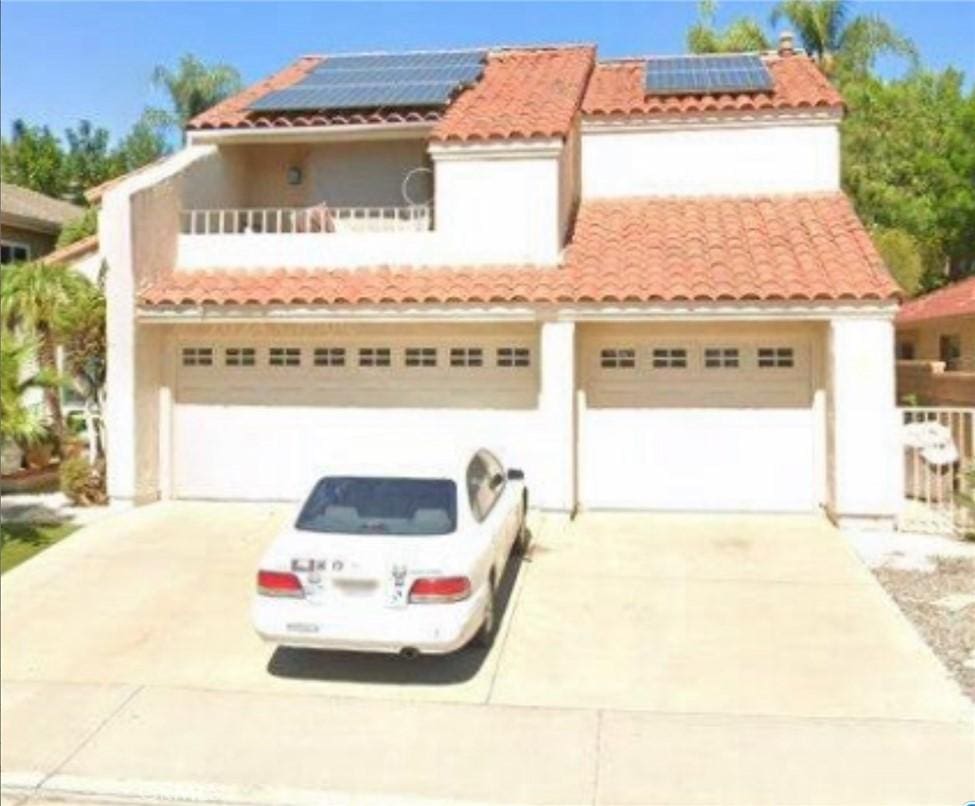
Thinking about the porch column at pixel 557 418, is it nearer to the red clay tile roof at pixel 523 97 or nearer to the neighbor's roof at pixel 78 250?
the red clay tile roof at pixel 523 97

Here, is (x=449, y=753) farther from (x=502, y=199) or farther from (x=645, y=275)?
(x=502, y=199)

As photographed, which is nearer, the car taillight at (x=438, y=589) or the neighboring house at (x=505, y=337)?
the car taillight at (x=438, y=589)

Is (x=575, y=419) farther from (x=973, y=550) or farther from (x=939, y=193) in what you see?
(x=939, y=193)

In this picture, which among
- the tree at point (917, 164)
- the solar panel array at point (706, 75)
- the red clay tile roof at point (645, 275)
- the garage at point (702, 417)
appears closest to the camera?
the red clay tile roof at point (645, 275)

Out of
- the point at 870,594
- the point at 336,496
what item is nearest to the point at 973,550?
the point at 870,594

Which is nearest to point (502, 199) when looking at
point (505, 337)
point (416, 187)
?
point (505, 337)

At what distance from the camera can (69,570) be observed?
6.48 meters

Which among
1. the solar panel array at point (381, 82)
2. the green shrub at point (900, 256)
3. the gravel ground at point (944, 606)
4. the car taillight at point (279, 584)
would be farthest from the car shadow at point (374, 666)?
the green shrub at point (900, 256)

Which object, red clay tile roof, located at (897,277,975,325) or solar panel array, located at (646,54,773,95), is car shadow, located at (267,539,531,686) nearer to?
solar panel array, located at (646,54,773,95)

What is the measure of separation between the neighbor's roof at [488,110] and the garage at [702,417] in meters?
2.98

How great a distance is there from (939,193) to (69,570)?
997 inches

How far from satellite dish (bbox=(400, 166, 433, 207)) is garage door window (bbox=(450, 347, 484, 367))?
3.16 m

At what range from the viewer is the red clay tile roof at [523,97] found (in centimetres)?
1166

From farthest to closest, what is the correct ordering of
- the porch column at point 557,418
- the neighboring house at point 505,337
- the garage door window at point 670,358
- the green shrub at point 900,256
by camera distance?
1. the green shrub at point 900,256
2. the garage door window at point 670,358
3. the porch column at point 557,418
4. the neighboring house at point 505,337
